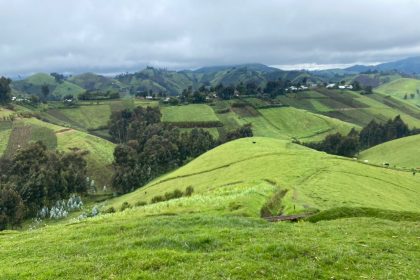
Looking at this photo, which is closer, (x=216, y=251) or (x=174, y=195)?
(x=216, y=251)

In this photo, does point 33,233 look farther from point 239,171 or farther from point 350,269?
point 239,171

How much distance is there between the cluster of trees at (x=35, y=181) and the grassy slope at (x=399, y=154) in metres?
110

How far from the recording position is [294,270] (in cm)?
2338

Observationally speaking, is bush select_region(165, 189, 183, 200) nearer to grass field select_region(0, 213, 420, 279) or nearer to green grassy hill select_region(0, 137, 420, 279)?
green grassy hill select_region(0, 137, 420, 279)

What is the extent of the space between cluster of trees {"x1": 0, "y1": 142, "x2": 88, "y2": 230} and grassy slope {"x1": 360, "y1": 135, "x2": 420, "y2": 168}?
110 metres

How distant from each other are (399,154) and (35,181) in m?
128

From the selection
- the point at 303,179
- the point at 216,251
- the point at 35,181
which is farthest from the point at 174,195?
the point at 35,181

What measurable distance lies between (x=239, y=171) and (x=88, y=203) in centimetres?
7203

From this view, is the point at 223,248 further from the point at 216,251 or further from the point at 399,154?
the point at 399,154

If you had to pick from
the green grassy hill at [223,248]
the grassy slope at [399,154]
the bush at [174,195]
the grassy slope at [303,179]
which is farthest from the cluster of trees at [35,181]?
the grassy slope at [399,154]

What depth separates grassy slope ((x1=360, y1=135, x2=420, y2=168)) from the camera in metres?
137

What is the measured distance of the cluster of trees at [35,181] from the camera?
119938mm

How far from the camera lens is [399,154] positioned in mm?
151250

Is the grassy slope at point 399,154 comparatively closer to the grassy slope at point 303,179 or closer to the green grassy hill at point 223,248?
the grassy slope at point 303,179
